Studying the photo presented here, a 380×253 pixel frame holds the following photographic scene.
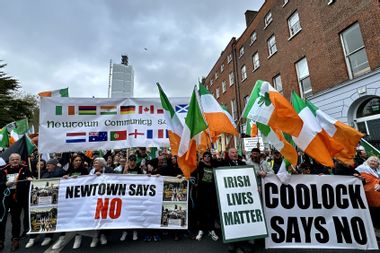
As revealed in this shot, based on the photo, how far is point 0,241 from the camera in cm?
395

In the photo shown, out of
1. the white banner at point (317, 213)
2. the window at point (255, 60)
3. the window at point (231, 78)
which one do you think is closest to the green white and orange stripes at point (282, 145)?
the white banner at point (317, 213)

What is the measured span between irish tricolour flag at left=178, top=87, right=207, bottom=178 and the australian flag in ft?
6.18

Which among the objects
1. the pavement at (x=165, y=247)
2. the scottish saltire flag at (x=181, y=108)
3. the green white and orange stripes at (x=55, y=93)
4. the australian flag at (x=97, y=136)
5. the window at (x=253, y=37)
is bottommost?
the pavement at (x=165, y=247)

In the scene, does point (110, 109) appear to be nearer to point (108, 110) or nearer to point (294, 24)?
point (108, 110)

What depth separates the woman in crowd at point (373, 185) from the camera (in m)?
3.88

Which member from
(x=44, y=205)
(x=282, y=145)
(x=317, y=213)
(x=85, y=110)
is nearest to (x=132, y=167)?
(x=85, y=110)

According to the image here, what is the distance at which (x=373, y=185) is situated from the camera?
12.8ft

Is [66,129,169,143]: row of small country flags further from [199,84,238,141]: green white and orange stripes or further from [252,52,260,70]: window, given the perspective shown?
[252,52,260,70]: window

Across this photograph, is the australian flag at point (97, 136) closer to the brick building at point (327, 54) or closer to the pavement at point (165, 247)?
the pavement at point (165, 247)

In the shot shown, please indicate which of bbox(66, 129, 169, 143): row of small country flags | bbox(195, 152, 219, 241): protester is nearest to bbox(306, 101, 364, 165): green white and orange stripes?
bbox(195, 152, 219, 241): protester

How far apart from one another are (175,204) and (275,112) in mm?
2612

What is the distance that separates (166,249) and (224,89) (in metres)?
22.0

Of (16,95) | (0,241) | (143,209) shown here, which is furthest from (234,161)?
(16,95)

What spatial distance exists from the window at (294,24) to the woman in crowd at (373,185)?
1082 centimetres
